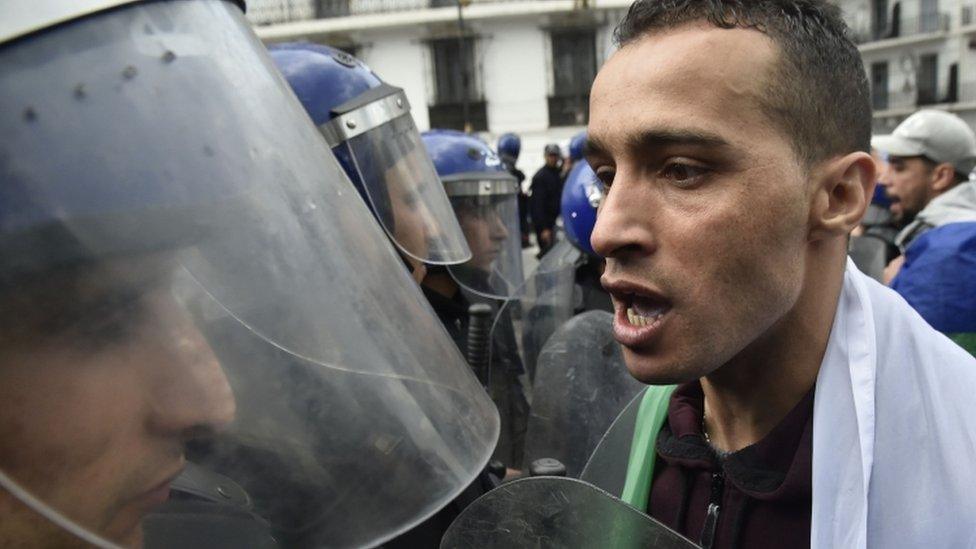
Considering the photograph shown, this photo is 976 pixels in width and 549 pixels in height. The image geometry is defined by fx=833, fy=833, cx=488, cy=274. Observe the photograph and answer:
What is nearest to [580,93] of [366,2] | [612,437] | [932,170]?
[366,2]

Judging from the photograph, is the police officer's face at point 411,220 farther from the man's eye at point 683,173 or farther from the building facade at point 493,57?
the building facade at point 493,57

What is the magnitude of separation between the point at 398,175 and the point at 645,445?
44.2 inches

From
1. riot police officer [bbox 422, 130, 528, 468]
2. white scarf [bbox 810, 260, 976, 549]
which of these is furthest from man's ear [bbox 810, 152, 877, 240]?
riot police officer [bbox 422, 130, 528, 468]

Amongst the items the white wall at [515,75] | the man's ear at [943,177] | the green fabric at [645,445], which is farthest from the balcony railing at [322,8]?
the green fabric at [645,445]

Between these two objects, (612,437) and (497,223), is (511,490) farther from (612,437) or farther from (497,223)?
(497,223)

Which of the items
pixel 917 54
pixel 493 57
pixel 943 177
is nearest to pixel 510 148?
pixel 943 177

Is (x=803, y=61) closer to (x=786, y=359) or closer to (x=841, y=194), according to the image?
(x=841, y=194)

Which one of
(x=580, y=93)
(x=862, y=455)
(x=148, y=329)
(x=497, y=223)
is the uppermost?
(x=148, y=329)

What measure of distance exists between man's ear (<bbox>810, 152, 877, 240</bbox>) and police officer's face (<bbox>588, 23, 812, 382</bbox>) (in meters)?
0.03

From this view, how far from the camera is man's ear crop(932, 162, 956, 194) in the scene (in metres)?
3.59

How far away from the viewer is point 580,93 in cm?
2844

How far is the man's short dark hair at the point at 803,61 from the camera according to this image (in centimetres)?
111

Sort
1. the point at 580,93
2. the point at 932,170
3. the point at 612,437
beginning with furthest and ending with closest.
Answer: the point at 580,93 < the point at 932,170 < the point at 612,437

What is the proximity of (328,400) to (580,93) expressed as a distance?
28462 mm
